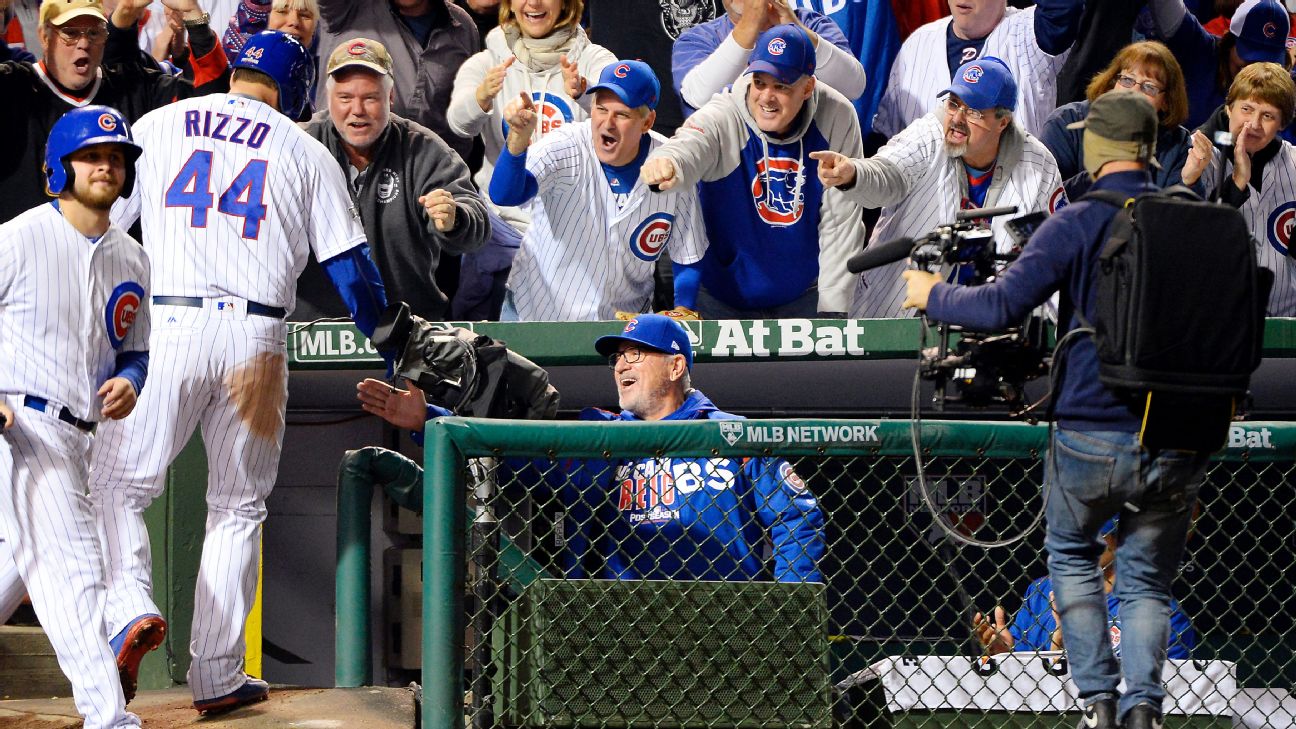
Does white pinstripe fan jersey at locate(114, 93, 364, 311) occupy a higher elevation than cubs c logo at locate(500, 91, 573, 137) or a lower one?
lower

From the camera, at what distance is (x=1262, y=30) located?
6.38m

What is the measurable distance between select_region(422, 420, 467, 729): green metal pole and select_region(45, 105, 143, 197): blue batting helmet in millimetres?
1173

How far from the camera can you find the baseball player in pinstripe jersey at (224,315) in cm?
397

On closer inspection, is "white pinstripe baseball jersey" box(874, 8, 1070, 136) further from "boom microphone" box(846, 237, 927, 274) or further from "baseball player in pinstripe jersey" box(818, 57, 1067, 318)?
"boom microphone" box(846, 237, 927, 274)

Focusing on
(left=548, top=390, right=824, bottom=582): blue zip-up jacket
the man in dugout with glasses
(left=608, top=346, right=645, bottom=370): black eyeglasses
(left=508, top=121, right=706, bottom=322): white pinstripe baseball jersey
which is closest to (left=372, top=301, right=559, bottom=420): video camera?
the man in dugout with glasses

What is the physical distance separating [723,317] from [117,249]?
2.58 meters

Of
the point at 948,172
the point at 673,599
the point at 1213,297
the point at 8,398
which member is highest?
the point at 948,172

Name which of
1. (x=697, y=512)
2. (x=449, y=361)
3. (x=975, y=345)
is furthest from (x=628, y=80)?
(x=975, y=345)

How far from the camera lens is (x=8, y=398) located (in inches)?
146

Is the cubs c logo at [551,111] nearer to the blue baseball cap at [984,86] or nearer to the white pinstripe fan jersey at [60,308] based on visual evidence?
the blue baseball cap at [984,86]

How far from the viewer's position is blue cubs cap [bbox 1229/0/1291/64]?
6352 millimetres

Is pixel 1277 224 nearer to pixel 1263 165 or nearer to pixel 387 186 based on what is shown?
pixel 1263 165

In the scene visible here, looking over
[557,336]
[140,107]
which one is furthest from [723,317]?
[140,107]

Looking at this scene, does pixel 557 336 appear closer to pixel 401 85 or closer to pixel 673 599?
pixel 401 85
